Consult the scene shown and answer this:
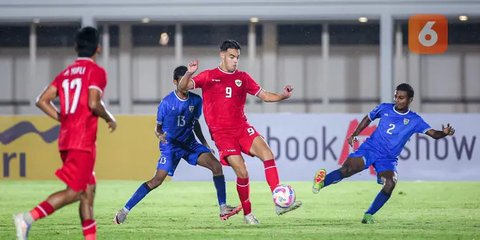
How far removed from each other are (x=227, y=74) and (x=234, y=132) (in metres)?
0.63

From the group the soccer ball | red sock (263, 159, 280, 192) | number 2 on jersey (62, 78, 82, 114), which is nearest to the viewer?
number 2 on jersey (62, 78, 82, 114)

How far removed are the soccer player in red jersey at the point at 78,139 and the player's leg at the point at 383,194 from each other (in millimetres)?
4303

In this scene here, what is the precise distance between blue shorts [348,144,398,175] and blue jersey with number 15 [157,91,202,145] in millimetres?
1955

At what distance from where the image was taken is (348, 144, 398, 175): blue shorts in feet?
42.8

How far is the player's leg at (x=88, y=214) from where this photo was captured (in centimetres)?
920

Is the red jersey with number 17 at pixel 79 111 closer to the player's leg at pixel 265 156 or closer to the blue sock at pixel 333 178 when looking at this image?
the player's leg at pixel 265 156

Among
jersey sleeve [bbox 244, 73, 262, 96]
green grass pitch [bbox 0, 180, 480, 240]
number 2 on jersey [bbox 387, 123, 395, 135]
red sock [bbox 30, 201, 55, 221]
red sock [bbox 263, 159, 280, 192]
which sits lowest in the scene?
green grass pitch [bbox 0, 180, 480, 240]

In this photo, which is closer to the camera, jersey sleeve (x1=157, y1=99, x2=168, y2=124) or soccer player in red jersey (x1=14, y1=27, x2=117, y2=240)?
soccer player in red jersey (x1=14, y1=27, x2=117, y2=240)

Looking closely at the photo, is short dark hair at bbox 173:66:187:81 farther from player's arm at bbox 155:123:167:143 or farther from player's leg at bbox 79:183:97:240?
player's leg at bbox 79:183:97:240

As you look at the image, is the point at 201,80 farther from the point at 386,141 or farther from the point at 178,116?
the point at 386,141

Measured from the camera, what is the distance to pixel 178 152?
1373cm

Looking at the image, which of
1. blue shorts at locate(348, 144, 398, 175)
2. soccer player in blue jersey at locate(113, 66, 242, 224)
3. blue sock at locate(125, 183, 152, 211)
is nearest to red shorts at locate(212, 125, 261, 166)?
soccer player in blue jersey at locate(113, 66, 242, 224)

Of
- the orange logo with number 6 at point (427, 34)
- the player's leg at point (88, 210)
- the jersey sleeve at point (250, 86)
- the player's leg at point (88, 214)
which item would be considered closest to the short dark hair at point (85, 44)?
the player's leg at point (88, 210)

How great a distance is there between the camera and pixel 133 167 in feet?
74.0
